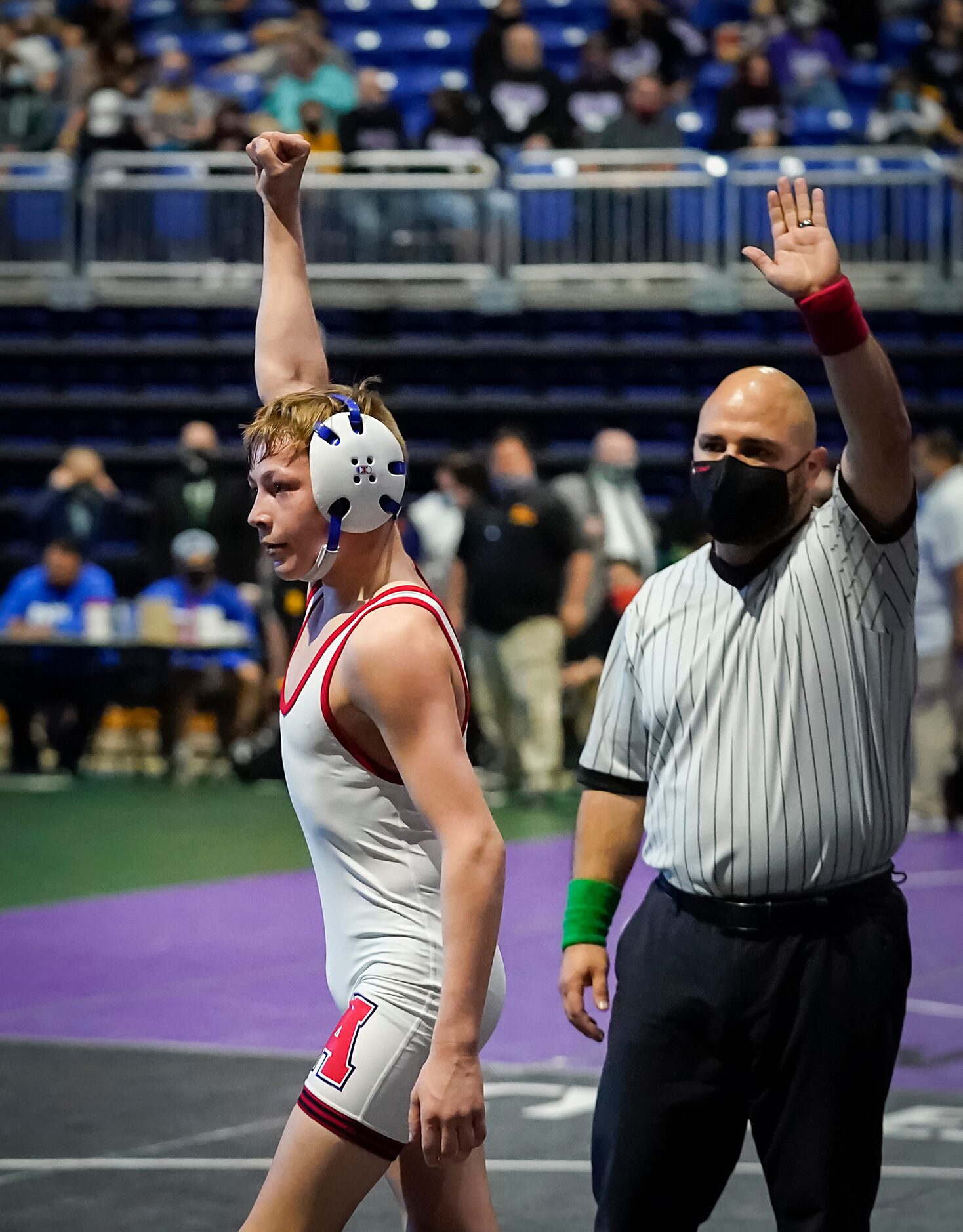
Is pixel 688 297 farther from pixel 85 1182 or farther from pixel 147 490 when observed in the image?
pixel 85 1182

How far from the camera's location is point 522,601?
12.9 m

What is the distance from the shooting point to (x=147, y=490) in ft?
58.4

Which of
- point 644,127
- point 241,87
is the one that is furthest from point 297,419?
point 241,87

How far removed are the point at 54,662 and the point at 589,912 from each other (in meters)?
11.2

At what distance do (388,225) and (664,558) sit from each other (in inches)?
206

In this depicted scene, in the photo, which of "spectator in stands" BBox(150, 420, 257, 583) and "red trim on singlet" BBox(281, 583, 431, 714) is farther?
"spectator in stands" BBox(150, 420, 257, 583)

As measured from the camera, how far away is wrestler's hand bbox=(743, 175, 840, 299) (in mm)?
3330

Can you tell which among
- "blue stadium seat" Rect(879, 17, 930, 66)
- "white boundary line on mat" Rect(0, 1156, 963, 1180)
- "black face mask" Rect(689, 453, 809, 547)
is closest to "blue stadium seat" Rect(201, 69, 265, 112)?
"blue stadium seat" Rect(879, 17, 930, 66)

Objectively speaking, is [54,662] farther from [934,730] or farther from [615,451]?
[934,730]

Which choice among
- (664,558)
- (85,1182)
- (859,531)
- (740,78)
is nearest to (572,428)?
(740,78)

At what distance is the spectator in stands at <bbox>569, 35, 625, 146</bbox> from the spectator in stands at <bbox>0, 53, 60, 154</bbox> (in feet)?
15.8

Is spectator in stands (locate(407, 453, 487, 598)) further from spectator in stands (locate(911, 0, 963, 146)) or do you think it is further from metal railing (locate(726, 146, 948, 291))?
spectator in stands (locate(911, 0, 963, 146))

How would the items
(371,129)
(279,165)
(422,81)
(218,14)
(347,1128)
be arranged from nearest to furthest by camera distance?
(347,1128)
(279,165)
(371,129)
(422,81)
(218,14)

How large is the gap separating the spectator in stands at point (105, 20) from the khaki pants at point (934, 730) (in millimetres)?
11101
